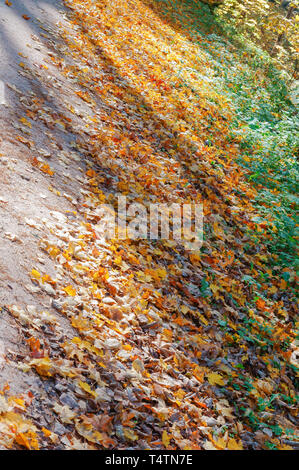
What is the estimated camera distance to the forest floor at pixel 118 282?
9.85 feet

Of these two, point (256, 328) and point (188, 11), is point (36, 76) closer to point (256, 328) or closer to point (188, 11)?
point (256, 328)

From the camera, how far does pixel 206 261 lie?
5.64 meters

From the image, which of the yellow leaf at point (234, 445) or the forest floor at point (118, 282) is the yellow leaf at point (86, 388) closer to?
the forest floor at point (118, 282)

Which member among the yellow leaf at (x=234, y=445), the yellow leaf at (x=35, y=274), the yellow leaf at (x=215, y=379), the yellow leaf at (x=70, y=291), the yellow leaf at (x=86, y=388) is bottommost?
the yellow leaf at (x=234, y=445)

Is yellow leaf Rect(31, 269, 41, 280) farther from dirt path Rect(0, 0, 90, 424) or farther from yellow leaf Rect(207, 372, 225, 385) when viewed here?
yellow leaf Rect(207, 372, 225, 385)

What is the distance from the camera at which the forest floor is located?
3004 millimetres

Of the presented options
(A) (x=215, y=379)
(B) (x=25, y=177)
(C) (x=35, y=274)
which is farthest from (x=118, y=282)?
(B) (x=25, y=177)

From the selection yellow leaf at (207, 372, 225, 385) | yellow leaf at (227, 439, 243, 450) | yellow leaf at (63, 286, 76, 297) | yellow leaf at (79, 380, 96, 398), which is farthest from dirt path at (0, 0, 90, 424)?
yellow leaf at (227, 439, 243, 450)

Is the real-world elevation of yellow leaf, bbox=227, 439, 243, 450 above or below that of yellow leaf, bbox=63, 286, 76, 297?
below

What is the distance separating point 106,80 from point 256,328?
607 cm

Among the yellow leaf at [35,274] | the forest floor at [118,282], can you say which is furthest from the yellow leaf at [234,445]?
the yellow leaf at [35,274]

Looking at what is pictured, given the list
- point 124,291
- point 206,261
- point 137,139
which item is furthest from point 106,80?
point 124,291

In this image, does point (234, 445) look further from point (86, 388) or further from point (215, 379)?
point (86, 388)

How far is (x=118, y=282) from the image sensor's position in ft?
13.9
